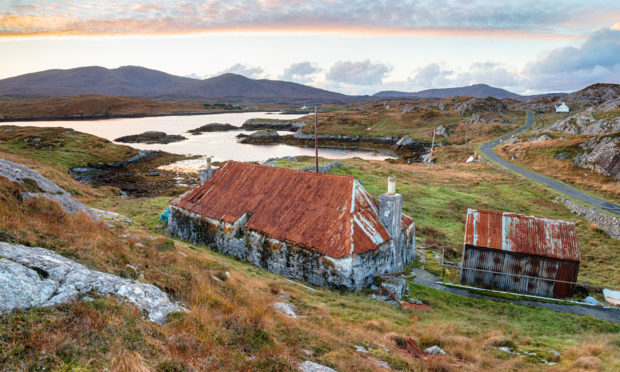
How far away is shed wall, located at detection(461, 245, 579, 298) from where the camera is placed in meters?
18.6

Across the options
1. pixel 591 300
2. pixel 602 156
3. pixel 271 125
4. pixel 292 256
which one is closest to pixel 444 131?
pixel 602 156

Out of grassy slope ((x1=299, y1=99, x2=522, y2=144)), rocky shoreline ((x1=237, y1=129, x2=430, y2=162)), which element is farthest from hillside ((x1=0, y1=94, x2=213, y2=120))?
grassy slope ((x1=299, y1=99, x2=522, y2=144))

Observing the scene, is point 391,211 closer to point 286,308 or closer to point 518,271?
point 518,271

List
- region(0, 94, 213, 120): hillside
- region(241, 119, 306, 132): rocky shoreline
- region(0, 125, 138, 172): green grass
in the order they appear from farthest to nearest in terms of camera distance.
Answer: region(0, 94, 213, 120): hillside
region(241, 119, 306, 132): rocky shoreline
region(0, 125, 138, 172): green grass

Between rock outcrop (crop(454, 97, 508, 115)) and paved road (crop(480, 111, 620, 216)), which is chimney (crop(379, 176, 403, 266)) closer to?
paved road (crop(480, 111, 620, 216))

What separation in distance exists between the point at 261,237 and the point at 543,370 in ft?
44.7

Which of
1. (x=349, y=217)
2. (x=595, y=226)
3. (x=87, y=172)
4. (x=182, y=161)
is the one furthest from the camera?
(x=182, y=161)

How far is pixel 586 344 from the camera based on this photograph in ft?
40.0

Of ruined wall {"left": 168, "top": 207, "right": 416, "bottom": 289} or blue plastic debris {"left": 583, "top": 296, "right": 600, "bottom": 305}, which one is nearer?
ruined wall {"left": 168, "top": 207, "right": 416, "bottom": 289}

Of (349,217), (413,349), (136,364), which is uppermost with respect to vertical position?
(136,364)

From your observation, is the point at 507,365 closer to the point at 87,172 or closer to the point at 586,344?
the point at 586,344

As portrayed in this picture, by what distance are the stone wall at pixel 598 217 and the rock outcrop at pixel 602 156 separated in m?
15.6

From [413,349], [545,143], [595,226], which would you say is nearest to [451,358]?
[413,349]

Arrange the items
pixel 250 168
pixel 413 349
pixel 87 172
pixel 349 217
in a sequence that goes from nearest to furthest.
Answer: pixel 413 349 < pixel 349 217 < pixel 250 168 < pixel 87 172
